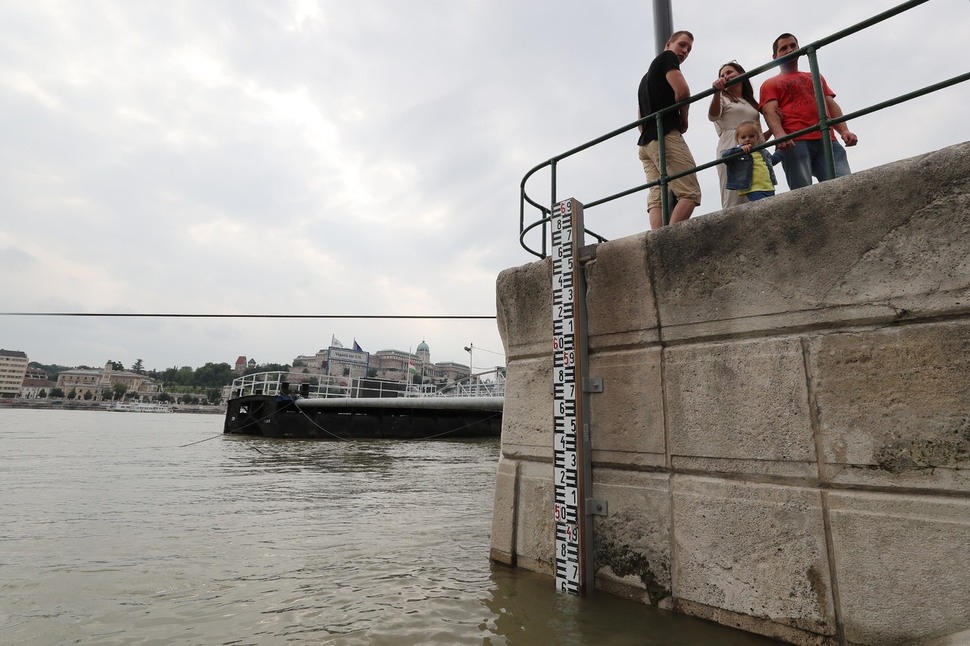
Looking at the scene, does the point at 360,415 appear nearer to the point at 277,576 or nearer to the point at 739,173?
the point at 277,576

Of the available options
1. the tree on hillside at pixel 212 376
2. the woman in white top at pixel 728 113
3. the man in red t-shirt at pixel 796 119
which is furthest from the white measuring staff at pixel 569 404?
the tree on hillside at pixel 212 376

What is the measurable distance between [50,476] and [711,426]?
11904 millimetres

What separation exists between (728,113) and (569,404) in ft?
9.65

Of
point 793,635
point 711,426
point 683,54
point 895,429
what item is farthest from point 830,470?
point 683,54

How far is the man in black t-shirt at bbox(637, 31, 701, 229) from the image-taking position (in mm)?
4258

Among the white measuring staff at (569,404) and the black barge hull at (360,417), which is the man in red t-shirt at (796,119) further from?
the black barge hull at (360,417)

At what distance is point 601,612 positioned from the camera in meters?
3.10

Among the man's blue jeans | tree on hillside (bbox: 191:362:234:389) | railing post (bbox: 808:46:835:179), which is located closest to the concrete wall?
railing post (bbox: 808:46:835:179)

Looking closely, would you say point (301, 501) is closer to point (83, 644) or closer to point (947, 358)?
point (83, 644)

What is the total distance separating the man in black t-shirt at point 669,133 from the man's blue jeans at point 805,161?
0.67m

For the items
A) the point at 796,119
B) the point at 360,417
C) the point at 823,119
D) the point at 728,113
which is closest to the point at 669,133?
the point at 728,113

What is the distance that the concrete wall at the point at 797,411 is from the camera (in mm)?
2318

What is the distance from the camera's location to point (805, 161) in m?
3.89

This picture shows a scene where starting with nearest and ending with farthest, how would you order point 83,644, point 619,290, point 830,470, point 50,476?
point 830,470 < point 83,644 < point 619,290 < point 50,476
